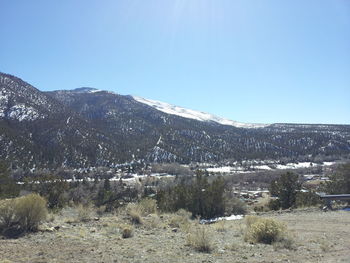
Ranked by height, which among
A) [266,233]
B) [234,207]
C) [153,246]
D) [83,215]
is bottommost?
[234,207]

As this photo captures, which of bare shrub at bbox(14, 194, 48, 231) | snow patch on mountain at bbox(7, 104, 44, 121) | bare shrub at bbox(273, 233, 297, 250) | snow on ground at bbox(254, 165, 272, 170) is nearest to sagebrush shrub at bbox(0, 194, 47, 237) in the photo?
bare shrub at bbox(14, 194, 48, 231)

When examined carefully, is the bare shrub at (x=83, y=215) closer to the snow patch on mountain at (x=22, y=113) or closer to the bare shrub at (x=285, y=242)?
the bare shrub at (x=285, y=242)

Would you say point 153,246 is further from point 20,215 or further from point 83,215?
point 83,215

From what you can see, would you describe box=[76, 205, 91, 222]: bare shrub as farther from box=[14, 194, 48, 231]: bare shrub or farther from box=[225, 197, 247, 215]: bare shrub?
box=[225, 197, 247, 215]: bare shrub

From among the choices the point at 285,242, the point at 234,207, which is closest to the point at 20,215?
the point at 285,242

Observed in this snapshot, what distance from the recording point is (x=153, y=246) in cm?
918

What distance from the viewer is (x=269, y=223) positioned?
1038 cm

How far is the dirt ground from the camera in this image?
7.75 metres

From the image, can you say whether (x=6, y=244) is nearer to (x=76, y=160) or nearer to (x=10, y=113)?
(x=76, y=160)

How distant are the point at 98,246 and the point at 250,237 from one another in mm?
4532

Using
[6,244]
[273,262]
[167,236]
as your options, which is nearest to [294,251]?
[273,262]

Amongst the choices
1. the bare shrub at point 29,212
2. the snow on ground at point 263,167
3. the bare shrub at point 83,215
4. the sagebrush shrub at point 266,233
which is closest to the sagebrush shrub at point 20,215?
the bare shrub at point 29,212

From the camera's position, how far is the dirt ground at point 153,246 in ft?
25.4

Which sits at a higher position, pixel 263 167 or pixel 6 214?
pixel 6 214
